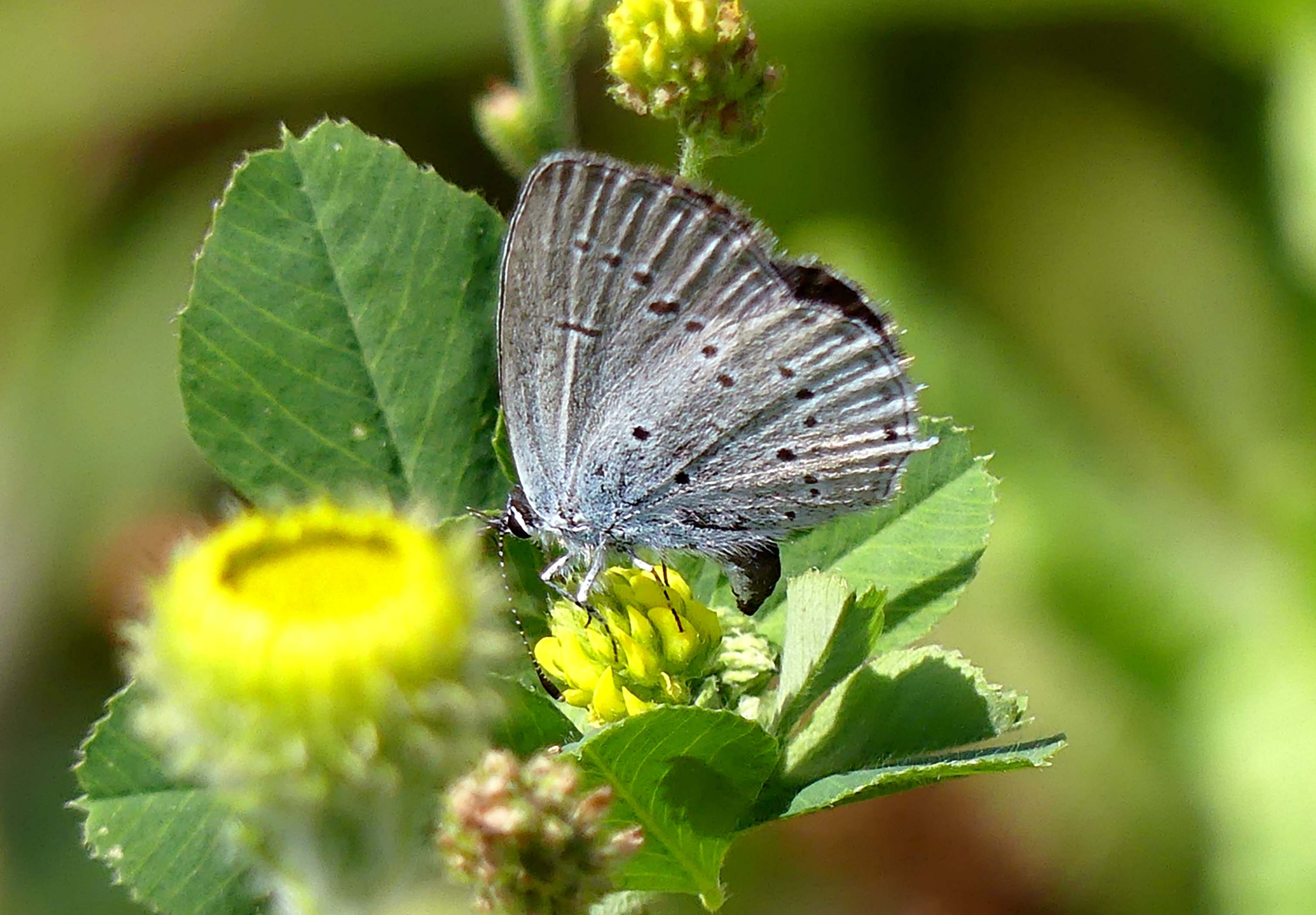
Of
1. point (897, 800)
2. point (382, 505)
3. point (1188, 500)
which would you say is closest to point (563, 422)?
point (382, 505)

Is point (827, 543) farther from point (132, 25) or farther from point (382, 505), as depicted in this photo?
point (132, 25)

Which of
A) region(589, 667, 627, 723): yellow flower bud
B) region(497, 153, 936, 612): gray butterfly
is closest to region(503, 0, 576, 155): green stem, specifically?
region(497, 153, 936, 612): gray butterfly

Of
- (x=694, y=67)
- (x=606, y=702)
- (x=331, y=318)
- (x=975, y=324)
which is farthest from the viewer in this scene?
(x=975, y=324)

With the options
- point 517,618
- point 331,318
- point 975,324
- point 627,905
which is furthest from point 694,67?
point 975,324

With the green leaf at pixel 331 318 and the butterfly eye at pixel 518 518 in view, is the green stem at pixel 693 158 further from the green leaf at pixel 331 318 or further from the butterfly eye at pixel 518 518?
the butterfly eye at pixel 518 518

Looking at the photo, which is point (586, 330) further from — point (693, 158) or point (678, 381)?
point (693, 158)

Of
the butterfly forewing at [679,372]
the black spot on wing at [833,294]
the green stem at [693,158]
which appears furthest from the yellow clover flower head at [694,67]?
the black spot on wing at [833,294]
